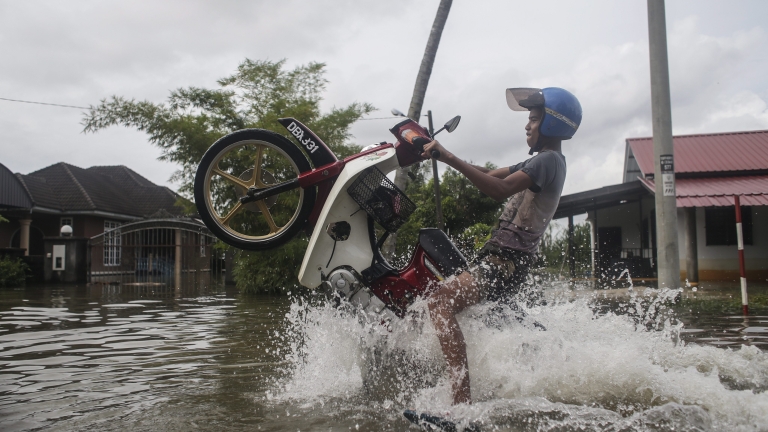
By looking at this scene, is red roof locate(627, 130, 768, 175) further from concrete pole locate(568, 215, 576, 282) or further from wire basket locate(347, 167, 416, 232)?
wire basket locate(347, 167, 416, 232)

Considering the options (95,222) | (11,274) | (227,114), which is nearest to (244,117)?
(227,114)

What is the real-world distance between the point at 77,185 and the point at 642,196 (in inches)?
963

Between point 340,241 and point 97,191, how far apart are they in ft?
98.8

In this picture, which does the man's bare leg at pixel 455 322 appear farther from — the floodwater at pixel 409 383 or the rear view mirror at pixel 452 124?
the rear view mirror at pixel 452 124

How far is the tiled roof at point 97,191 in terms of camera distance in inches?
1089

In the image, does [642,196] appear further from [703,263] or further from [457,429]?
[457,429]

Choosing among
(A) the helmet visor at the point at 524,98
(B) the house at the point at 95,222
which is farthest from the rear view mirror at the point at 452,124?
(B) the house at the point at 95,222

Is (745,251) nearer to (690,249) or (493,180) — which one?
(690,249)

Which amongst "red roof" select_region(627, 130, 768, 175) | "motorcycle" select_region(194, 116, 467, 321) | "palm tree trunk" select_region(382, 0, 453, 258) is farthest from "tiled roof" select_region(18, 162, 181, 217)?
"motorcycle" select_region(194, 116, 467, 321)

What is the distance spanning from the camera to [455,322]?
333 centimetres

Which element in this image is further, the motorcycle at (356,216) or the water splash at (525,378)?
the motorcycle at (356,216)

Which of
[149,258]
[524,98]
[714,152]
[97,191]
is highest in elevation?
[97,191]

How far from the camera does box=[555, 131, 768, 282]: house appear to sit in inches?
627

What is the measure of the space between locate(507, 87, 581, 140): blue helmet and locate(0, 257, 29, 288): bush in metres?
18.5
